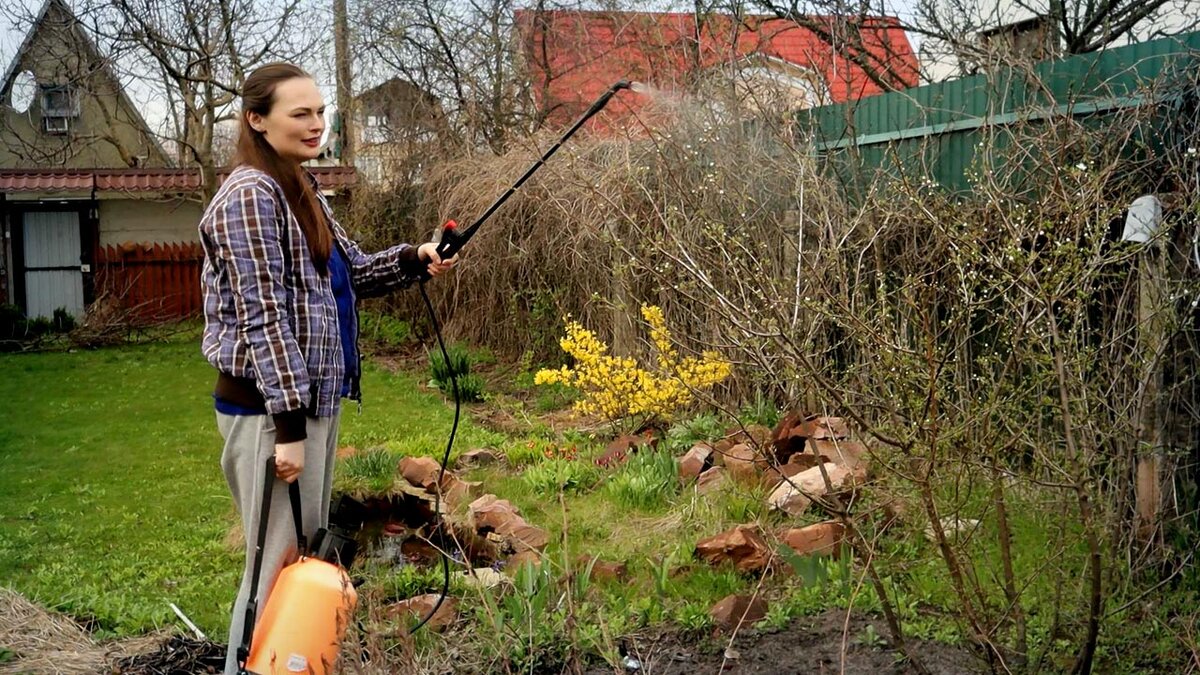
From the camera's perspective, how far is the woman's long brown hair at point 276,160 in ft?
9.47

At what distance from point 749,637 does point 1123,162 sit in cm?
221

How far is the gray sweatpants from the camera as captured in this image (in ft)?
9.48

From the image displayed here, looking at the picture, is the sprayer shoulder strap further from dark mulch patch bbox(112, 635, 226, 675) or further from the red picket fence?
the red picket fence

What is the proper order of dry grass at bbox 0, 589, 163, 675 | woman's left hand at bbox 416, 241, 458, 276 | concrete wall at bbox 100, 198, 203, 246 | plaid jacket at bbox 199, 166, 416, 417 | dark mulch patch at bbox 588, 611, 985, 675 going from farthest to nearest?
1. concrete wall at bbox 100, 198, 203, 246
2. dry grass at bbox 0, 589, 163, 675
3. woman's left hand at bbox 416, 241, 458, 276
4. dark mulch patch at bbox 588, 611, 985, 675
5. plaid jacket at bbox 199, 166, 416, 417

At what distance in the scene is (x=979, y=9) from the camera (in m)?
9.40

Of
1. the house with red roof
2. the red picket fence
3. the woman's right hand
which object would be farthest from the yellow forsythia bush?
the red picket fence

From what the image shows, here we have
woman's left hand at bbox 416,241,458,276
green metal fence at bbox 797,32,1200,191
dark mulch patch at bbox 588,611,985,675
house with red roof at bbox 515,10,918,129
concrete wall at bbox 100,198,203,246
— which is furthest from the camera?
concrete wall at bbox 100,198,203,246

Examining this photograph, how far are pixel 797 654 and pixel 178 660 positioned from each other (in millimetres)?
1949

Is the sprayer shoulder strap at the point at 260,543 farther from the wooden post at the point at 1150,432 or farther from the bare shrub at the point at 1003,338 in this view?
the wooden post at the point at 1150,432

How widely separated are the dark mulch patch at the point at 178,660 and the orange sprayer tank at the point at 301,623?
33.2 inches

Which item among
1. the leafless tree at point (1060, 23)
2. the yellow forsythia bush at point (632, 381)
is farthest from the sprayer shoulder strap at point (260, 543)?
the leafless tree at point (1060, 23)

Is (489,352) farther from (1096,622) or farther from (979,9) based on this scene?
(1096,622)

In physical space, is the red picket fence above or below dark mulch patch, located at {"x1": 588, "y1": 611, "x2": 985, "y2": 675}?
above

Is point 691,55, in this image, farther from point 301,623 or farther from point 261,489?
point 301,623
